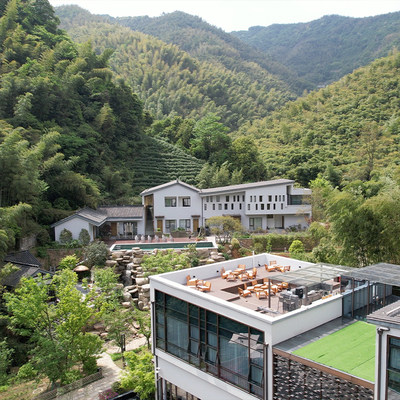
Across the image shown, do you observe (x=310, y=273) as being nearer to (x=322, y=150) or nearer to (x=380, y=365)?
(x=380, y=365)

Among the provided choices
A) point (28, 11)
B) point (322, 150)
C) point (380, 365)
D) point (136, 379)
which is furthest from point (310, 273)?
point (28, 11)

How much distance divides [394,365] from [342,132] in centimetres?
4028

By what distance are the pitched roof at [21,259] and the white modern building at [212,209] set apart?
303 inches

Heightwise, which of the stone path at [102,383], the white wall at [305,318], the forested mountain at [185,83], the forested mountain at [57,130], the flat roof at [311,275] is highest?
the forested mountain at [185,83]

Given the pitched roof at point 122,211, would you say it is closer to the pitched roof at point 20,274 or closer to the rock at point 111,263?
the rock at point 111,263

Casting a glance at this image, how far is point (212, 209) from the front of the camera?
2842cm

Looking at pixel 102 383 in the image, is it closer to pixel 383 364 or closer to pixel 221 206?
pixel 383 364

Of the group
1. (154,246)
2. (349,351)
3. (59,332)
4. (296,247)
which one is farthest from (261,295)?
(154,246)

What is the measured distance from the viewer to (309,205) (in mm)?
27250

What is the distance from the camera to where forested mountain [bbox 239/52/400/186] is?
35.8 meters

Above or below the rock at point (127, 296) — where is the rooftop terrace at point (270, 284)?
above

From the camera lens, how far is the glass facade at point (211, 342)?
800 centimetres

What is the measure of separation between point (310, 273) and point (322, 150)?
31965mm

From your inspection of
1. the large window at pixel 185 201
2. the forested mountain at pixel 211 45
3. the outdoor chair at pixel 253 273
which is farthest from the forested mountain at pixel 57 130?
the forested mountain at pixel 211 45
